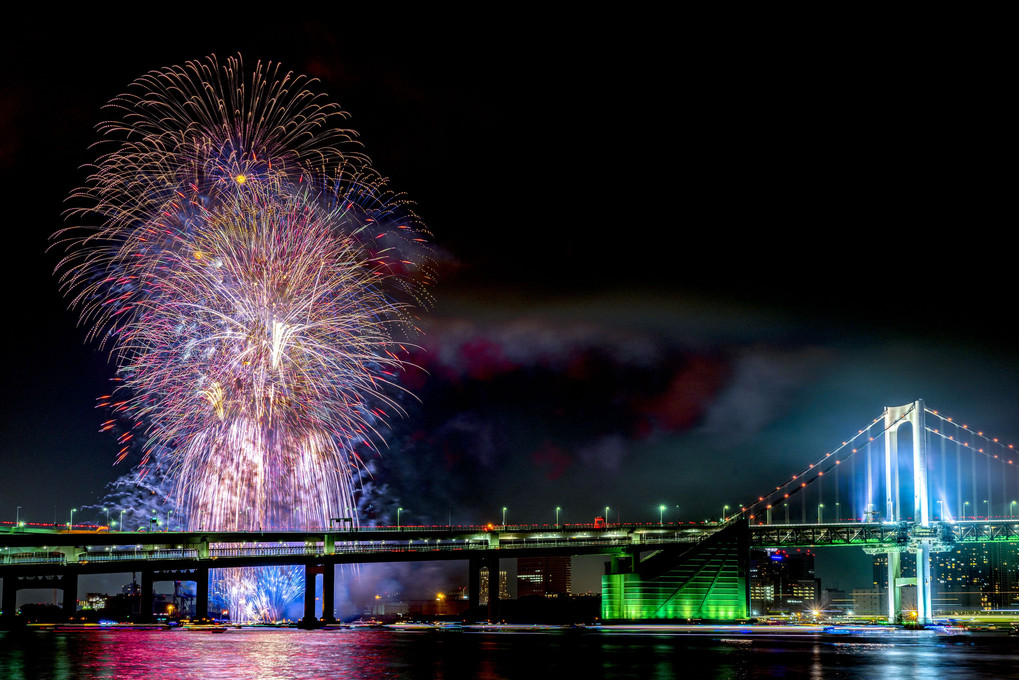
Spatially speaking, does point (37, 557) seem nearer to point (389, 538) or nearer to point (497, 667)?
point (389, 538)

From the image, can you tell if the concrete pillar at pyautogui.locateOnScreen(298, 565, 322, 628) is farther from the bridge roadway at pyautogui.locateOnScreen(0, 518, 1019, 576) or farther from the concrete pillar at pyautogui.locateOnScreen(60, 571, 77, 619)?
the concrete pillar at pyautogui.locateOnScreen(60, 571, 77, 619)

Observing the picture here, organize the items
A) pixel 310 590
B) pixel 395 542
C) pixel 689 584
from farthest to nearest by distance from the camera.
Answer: pixel 395 542 → pixel 689 584 → pixel 310 590

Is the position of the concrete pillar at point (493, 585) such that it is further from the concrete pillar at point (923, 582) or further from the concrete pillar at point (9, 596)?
the concrete pillar at point (9, 596)

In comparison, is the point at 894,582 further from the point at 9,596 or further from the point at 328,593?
the point at 9,596

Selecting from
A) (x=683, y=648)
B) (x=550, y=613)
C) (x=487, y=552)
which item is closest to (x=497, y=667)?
(x=683, y=648)

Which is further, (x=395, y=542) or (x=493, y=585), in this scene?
(x=493, y=585)

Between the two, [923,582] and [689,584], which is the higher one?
[923,582]

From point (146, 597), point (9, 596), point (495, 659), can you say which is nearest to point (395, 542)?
point (146, 597)

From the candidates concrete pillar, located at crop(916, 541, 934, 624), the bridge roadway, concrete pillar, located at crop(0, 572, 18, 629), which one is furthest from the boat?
concrete pillar, located at crop(916, 541, 934, 624)
